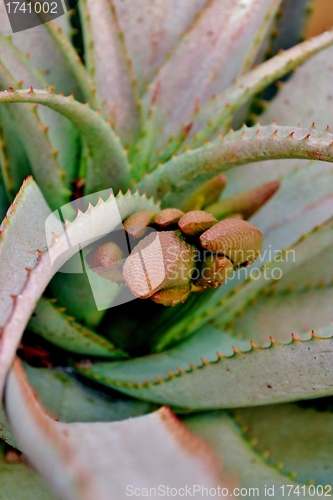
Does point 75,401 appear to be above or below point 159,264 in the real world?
below

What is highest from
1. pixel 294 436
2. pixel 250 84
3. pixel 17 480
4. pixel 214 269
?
pixel 250 84

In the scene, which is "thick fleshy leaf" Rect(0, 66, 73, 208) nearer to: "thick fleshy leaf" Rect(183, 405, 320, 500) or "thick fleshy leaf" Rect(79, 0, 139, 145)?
"thick fleshy leaf" Rect(79, 0, 139, 145)

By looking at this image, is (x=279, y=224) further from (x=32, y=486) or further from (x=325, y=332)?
(x=32, y=486)

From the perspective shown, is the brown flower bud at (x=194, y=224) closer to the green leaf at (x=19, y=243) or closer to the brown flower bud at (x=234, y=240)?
the brown flower bud at (x=234, y=240)

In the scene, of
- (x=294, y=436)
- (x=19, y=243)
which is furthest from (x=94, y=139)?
(x=294, y=436)

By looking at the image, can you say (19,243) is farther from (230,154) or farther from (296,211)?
(296,211)

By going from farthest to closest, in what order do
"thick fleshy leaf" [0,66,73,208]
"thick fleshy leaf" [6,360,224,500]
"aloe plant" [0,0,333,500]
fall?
"thick fleshy leaf" [0,66,73,208], "aloe plant" [0,0,333,500], "thick fleshy leaf" [6,360,224,500]

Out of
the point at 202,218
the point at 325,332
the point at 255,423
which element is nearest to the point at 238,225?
the point at 202,218

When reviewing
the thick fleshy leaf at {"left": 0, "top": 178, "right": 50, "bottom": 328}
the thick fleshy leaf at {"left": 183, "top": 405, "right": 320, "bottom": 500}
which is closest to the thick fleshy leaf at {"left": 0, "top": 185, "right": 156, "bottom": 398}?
the thick fleshy leaf at {"left": 0, "top": 178, "right": 50, "bottom": 328}
